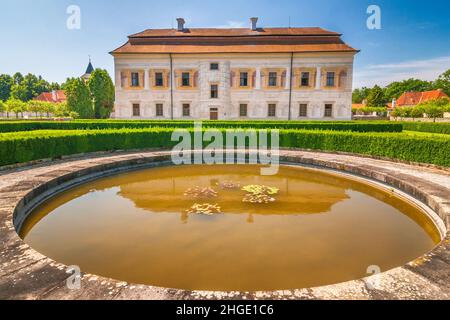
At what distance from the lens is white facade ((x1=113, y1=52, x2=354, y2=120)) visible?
91.4 feet

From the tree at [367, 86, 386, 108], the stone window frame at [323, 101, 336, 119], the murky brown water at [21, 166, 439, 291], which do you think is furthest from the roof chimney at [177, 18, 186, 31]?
the tree at [367, 86, 386, 108]

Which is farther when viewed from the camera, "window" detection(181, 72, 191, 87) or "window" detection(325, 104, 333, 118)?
"window" detection(181, 72, 191, 87)

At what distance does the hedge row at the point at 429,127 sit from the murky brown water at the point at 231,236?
21.4 metres

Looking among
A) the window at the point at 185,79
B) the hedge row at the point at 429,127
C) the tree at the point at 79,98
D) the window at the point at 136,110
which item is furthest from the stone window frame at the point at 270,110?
the tree at the point at 79,98

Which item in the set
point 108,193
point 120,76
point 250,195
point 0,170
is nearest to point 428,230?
point 250,195

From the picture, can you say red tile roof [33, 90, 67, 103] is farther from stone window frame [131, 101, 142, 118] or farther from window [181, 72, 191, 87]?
window [181, 72, 191, 87]

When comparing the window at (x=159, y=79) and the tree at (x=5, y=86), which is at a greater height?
the tree at (x=5, y=86)

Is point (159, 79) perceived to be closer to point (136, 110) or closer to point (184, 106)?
point (184, 106)

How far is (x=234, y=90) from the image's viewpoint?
93.9ft

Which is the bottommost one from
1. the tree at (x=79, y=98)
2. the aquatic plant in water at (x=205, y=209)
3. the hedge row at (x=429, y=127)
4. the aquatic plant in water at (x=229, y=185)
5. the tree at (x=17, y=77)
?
the aquatic plant in water at (x=205, y=209)

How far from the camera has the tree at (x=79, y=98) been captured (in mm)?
30019

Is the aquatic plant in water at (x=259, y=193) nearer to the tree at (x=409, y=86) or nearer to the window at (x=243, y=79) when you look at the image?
the window at (x=243, y=79)

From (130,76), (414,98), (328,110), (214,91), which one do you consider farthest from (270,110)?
(414,98)

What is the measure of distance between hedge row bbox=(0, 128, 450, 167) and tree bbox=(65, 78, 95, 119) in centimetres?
1979
